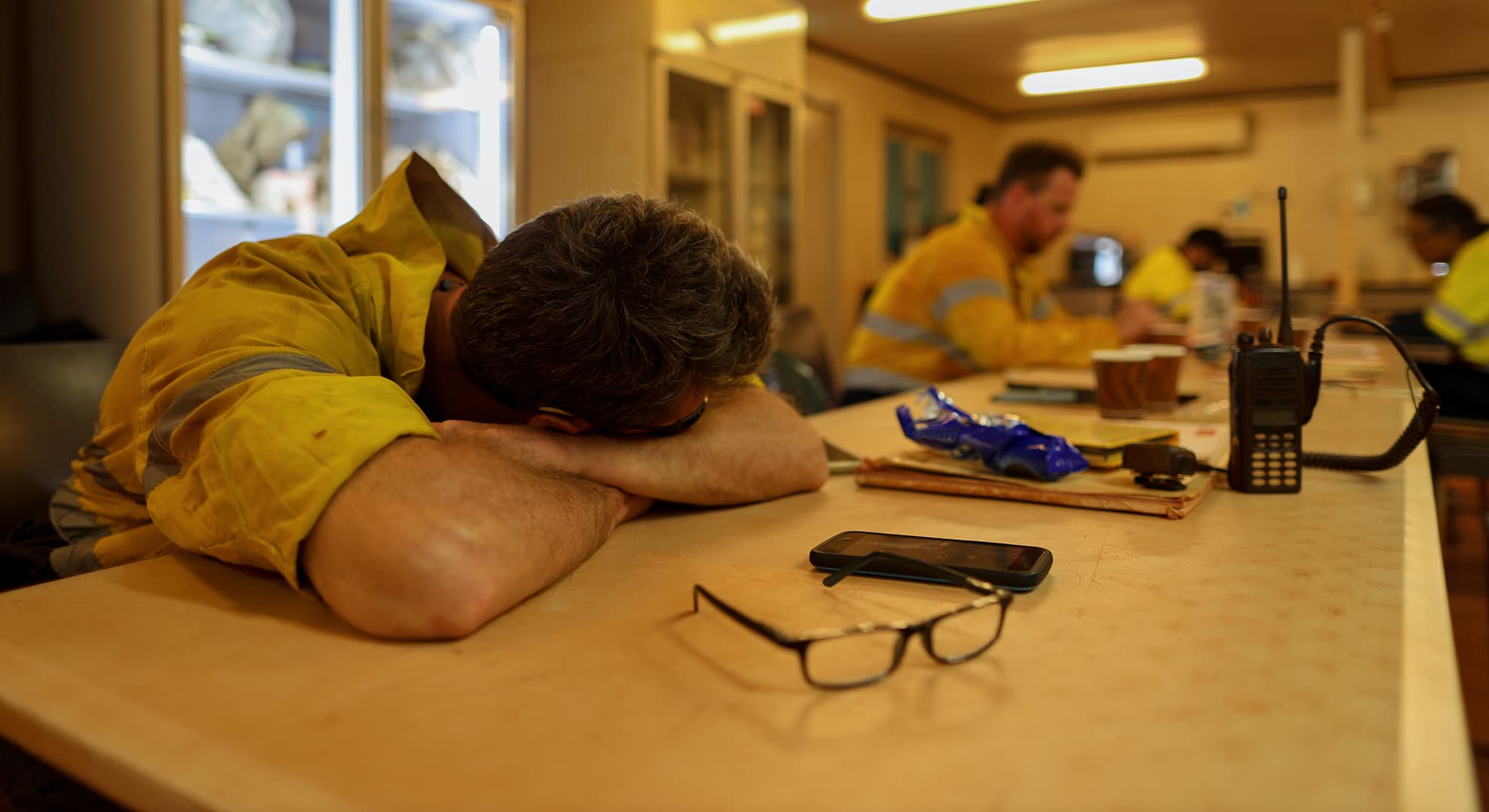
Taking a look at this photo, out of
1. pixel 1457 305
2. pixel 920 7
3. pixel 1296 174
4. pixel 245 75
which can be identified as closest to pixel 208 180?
pixel 245 75

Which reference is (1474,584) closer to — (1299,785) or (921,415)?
(921,415)

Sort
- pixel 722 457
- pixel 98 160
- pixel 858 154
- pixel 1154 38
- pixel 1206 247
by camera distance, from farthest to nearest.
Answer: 1. pixel 858 154
2. pixel 1206 247
3. pixel 1154 38
4. pixel 98 160
5. pixel 722 457

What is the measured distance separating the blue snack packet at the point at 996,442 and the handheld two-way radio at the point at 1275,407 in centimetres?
18

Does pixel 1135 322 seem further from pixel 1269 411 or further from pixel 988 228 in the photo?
pixel 1269 411

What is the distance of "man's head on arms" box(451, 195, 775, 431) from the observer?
0.92 meters

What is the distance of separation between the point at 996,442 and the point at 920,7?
14.0ft

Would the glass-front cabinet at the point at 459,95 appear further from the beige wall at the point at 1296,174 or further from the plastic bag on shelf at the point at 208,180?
the beige wall at the point at 1296,174

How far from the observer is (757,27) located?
4.65m

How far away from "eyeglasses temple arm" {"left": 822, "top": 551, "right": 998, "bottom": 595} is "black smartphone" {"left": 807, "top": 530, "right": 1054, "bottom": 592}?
1cm

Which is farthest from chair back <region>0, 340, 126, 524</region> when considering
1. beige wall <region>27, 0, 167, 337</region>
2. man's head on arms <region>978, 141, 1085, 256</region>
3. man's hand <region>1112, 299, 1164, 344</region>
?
man's head on arms <region>978, 141, 1085, 256</region>

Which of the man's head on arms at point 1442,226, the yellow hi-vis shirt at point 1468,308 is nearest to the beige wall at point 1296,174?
the man's head on arms at point 1442,226

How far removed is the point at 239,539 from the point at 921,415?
78cm

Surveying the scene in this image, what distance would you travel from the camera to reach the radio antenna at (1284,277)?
1.14 m

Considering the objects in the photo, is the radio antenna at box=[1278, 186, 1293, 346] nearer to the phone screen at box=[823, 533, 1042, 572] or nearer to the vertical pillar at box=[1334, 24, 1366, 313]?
the phone screen at box=[823, 533, 1042, 572]
